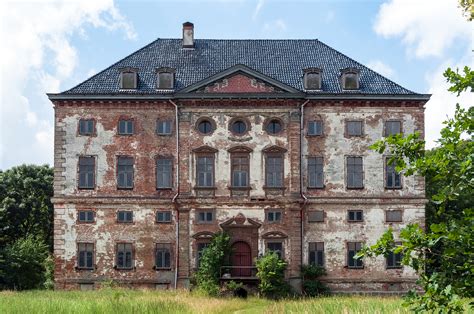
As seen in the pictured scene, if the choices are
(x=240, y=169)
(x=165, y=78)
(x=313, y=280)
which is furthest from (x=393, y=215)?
(x=165, y=78)

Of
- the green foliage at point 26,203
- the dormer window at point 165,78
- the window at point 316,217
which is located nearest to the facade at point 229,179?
the window at point 316,217

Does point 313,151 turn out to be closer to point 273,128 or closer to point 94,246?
point 273,128

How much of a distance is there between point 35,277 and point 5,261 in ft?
9.12

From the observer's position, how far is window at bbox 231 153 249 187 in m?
38.4

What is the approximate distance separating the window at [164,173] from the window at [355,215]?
1027 cm

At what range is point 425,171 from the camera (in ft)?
34.7

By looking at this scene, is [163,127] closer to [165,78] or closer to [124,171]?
[165,78]

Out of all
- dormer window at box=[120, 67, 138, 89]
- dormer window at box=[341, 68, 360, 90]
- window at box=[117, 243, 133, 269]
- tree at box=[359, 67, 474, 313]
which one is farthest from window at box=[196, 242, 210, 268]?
tree at box=[359, 67, 474, 313]

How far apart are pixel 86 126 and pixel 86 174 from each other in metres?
2.78

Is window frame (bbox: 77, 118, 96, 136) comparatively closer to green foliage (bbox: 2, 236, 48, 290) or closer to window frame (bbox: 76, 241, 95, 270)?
window frame (bbox: 76, 241, 95, 270)

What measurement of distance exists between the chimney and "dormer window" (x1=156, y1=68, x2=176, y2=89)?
3.80m

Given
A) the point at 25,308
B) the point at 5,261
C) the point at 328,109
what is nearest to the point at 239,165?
the point at 328,109

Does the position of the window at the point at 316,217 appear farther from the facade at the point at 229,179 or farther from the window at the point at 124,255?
the window at the point at 124,255

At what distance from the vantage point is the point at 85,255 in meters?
38.4
